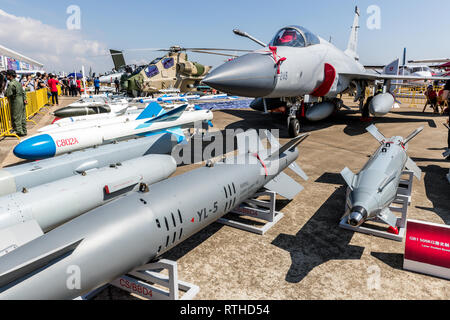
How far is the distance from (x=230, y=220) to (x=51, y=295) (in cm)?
357

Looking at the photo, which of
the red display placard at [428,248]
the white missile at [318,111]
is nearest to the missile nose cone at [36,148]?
the red display placard at [428,248]

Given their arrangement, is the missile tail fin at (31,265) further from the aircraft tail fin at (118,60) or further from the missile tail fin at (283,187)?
the aircraft tail fin at (118,60)

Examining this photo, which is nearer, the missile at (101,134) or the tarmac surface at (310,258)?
the tarmac surface at (310,258)

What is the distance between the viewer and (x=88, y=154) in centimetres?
662

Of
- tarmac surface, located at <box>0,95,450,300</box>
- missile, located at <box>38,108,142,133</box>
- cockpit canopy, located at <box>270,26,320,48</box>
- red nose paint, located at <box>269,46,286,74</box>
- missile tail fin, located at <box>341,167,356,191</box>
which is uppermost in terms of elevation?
cockpit canopy, located at <box>270,26,320,48</box>

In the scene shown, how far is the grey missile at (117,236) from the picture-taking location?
108 inches

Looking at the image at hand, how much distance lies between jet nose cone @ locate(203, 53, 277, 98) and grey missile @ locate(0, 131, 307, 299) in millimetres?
3732

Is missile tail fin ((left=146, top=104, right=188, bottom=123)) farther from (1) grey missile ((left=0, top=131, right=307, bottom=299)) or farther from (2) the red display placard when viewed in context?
(2) the red display placard

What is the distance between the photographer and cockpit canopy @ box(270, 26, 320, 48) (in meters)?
11.0

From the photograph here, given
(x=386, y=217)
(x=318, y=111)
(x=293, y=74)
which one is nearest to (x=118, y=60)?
(x=318, y=111)

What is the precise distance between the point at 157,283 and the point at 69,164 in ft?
12.0

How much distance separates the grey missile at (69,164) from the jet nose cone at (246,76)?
2430mm

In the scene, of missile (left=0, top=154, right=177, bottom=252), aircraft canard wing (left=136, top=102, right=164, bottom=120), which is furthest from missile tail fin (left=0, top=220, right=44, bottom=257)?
aircraft canard wing (left=136, top=102, right=164, bottom=120)

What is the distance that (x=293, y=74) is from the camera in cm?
1043
